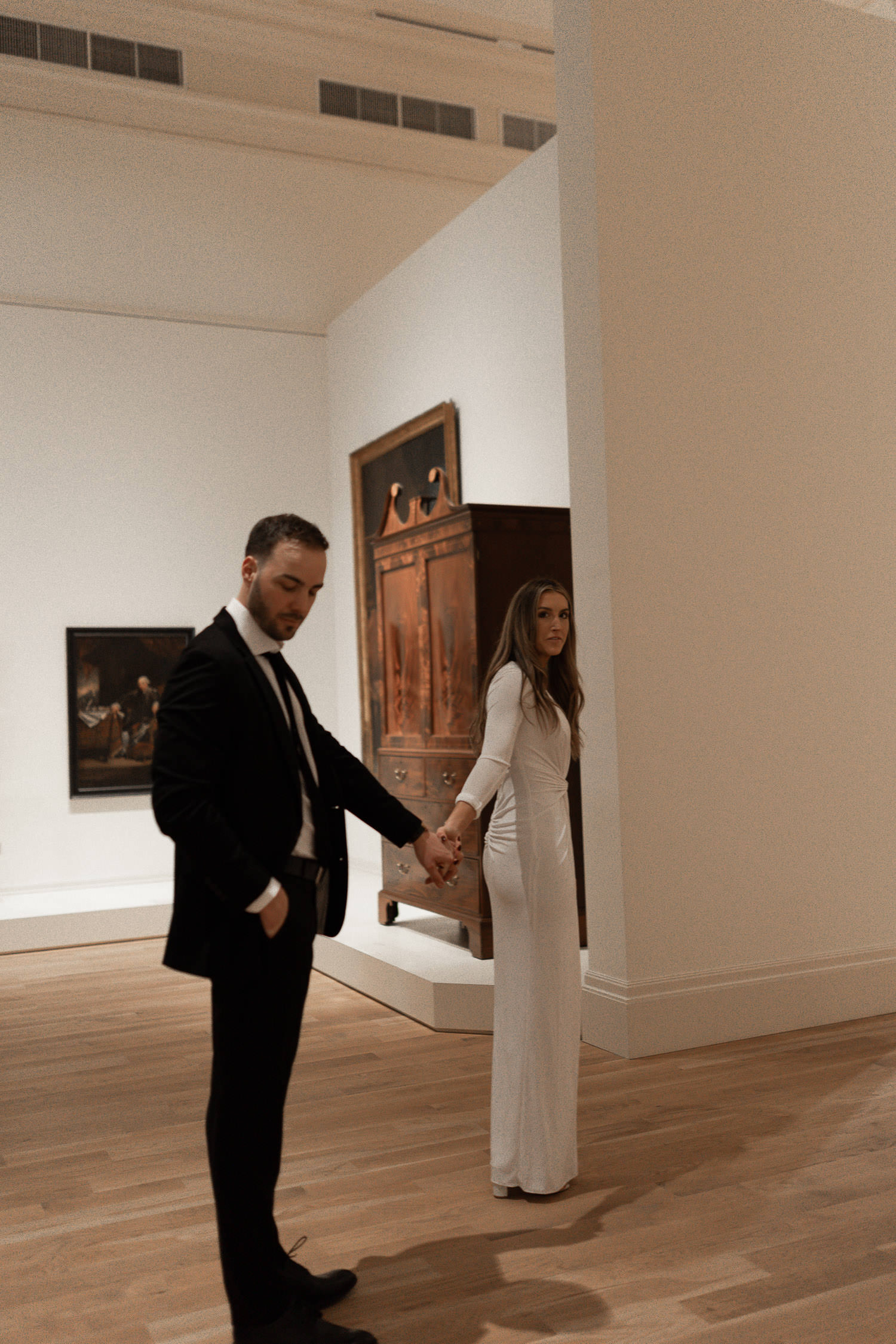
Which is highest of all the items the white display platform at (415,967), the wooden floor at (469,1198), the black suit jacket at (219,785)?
the black suit jacket at (219,785)

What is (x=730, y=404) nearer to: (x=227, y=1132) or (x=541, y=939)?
(x=541, y=939)

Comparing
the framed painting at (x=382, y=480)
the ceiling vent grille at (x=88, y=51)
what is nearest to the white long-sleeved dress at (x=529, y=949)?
the framed painting at (x=382, y=480)

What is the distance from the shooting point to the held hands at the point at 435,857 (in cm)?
350

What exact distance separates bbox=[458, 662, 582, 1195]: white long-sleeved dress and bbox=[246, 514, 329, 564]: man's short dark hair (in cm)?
122

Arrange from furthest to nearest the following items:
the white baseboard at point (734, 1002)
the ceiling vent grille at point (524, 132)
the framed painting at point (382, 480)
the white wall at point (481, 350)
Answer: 1. the ceiling vent grille at point (524, 132)
2. the framed painting at point (382, 480)
3. the white wall at point (481, 350)
4. the white baseboard at point (734, 1002)

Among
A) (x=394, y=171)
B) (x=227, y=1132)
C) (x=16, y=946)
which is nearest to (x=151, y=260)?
(x=394, y=171)

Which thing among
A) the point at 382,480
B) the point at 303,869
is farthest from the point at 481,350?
the point at 303,869

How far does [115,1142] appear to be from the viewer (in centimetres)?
473

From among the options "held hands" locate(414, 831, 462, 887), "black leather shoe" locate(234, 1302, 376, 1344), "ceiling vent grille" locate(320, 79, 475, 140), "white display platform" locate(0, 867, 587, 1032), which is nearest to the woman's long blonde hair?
"held hands" locate(414, 831, 462, 887)

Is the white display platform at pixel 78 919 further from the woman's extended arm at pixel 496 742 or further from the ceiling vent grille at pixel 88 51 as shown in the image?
the ceiling vent grille at pixel 88 51

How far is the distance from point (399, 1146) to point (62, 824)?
6689mm

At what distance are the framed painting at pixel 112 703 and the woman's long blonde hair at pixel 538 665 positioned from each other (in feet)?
22.2

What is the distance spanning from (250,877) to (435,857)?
889 millimetres

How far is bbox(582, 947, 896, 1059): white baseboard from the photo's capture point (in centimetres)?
560
